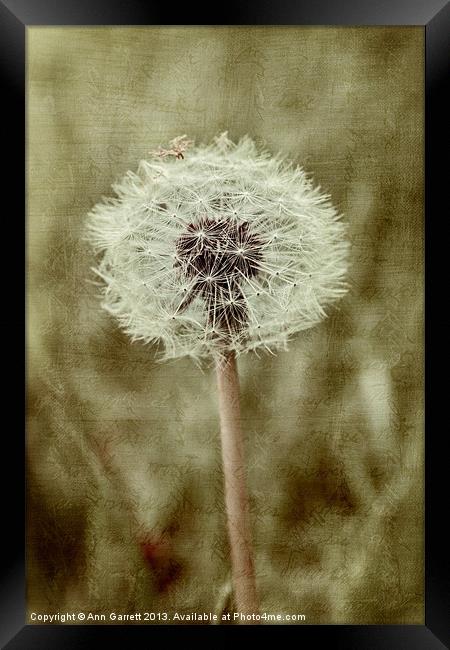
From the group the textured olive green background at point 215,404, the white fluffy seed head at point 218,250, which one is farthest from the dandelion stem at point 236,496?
the white fluffy seed head at point 218,250

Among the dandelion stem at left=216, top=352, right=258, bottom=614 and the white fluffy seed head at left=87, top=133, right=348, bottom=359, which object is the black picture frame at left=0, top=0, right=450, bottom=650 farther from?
the white fluffy seed head at left=87, top=133, right=348, bottom=359

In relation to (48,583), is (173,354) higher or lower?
higher

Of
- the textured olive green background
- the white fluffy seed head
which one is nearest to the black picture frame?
the textured olive green background
